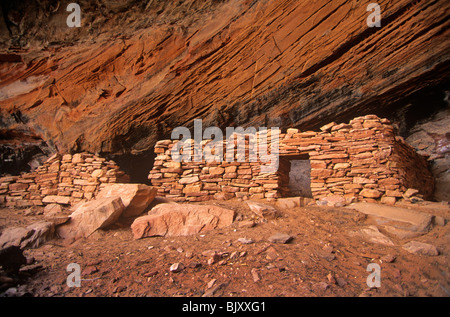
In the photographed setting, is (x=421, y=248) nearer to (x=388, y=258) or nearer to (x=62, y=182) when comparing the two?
(x=388, y=258)

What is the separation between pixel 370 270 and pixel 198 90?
188 inches

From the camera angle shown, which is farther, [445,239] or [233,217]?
[233,217]

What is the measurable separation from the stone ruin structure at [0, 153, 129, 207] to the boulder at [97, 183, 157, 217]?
1632 mm

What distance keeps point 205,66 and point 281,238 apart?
4290mm

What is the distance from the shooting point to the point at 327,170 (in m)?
3.77

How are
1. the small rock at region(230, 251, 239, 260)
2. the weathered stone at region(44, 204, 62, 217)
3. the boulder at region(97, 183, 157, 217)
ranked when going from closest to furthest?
the small rock at region(230, 251, 239, 260) → the boulder at region(97, 183, 157, 217) → the weathered stone at region(44, 204, 62, 217)

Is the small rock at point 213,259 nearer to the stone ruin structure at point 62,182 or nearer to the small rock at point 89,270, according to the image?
the small rock at point 89,270

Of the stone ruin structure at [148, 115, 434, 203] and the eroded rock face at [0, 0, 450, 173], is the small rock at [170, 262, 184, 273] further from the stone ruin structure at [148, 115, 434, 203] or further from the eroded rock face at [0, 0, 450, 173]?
the eroded rock face at [0, 0, 450, 173]

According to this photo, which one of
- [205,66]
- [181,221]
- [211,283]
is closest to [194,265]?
[211,283]

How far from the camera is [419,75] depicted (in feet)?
14.3

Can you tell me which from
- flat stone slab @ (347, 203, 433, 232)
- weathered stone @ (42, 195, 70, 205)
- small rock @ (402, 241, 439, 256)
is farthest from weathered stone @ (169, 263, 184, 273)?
weathered stone @ (42, 195, 70, 205)

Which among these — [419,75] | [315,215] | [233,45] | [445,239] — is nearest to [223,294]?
[315,215]

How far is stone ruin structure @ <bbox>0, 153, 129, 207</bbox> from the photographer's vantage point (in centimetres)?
490
